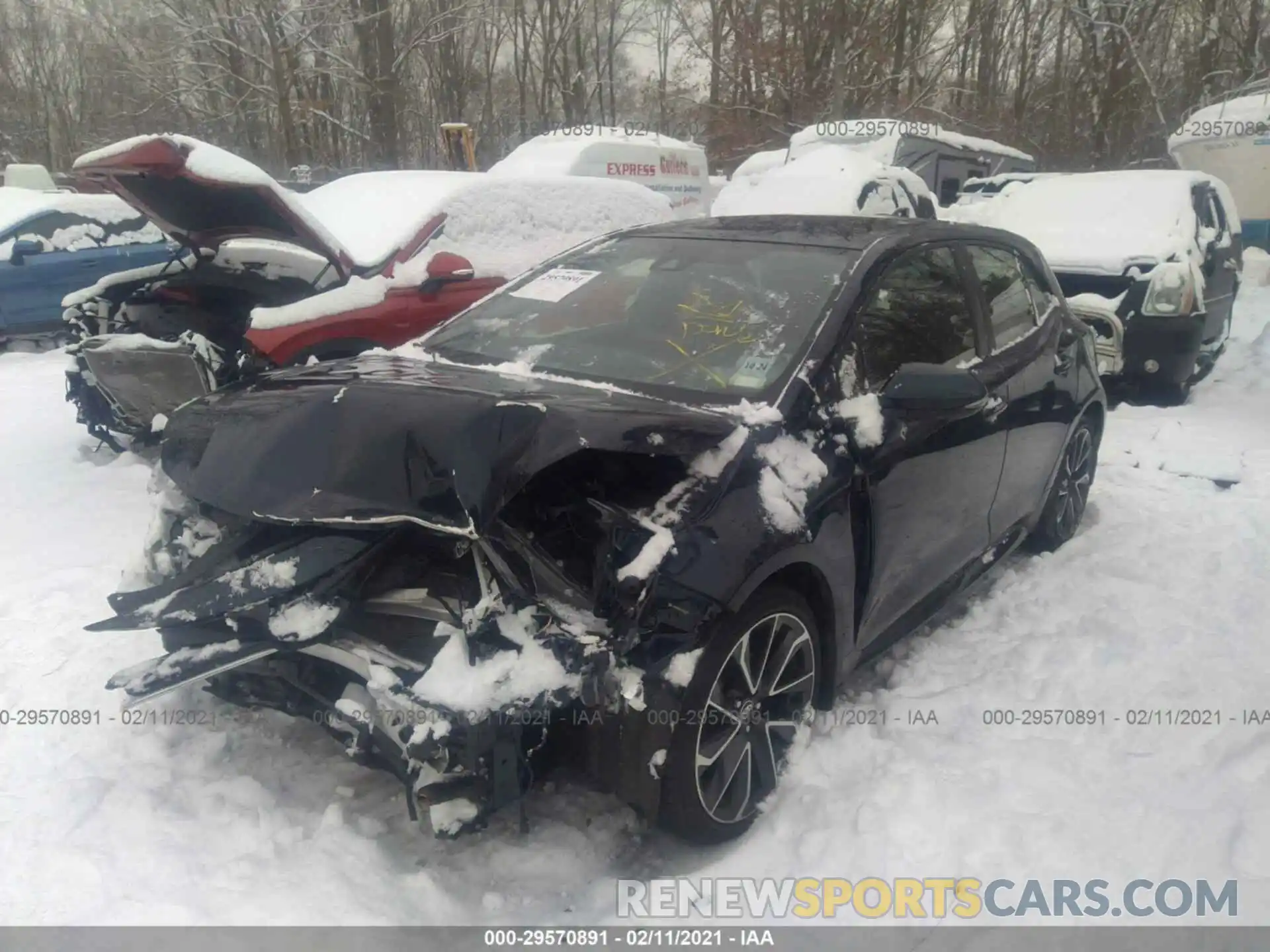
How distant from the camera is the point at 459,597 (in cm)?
237

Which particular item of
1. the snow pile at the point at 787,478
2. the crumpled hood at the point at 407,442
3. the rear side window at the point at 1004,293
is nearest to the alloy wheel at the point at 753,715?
the snow pile at the point at 787,478

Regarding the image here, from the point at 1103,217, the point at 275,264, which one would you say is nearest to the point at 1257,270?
the point at 1103,217

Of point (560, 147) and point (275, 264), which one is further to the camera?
point (560, 147)

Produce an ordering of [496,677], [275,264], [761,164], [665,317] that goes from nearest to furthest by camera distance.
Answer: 1. [496,677]
2. [665,317]
3. [275,264]
4. [761,164]

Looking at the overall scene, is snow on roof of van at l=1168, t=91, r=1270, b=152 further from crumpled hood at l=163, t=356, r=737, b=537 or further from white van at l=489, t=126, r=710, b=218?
crumpled hood at l=163, t=356, r=737, b=537

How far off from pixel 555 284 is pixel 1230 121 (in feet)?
46.3

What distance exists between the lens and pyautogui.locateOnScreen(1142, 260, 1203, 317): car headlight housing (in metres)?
6.74

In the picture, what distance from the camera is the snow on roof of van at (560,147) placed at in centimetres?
1189

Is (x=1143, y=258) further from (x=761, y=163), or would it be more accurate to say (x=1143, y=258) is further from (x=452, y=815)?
(x=452, y=815)

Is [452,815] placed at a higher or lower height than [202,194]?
lower

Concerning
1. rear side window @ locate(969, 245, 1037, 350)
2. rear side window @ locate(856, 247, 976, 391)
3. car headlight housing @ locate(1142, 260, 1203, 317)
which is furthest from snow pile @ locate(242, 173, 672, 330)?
car headlight housing @ locate(1142, 260, 1203, 317)

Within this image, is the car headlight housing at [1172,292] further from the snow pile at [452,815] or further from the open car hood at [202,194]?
the snow pile at [452,815]

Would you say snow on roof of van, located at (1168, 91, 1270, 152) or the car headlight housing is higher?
snow on roof of van, located at (1168, 91, 1270, 152)

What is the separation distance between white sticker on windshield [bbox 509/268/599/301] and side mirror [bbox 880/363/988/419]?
1.29m
